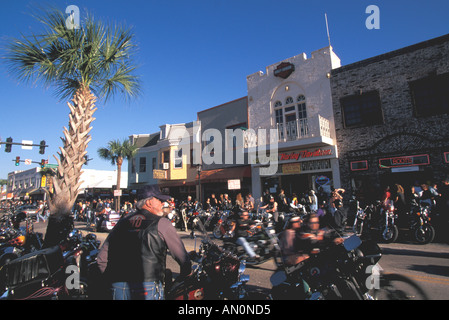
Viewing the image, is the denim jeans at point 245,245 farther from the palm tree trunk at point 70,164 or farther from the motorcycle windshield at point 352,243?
the palm tree trunk at point 70,164

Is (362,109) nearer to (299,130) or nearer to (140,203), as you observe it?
(299,130)

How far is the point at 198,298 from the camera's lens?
300cm

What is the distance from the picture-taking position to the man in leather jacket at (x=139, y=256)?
7.74 ft

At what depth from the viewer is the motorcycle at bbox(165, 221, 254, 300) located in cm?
302

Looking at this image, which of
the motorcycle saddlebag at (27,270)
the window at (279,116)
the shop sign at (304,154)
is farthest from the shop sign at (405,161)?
the motorcycle saddlebag at (27,270)

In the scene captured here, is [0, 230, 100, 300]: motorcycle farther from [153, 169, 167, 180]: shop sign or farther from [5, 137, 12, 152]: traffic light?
[5, 137, 12, 152]: traffic light

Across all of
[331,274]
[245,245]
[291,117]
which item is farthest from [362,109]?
[331,274]

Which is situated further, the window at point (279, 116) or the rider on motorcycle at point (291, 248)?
the window at point (279, 116)

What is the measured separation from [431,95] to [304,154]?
634 centimetres

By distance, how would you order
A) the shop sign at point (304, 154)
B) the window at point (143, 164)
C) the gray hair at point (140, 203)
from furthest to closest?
1. the window at point (143, 164)
2. the shop sign at point (304, 154)
3. the gray hair at point (140, 203)

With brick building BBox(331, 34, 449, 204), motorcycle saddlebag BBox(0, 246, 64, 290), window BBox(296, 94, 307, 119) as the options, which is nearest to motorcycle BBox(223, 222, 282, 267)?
motorcycle saddlebag BBox(0, 246, 64, 290)

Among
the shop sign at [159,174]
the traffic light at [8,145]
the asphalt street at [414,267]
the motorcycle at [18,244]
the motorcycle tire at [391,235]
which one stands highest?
the traffic light at [8,145]

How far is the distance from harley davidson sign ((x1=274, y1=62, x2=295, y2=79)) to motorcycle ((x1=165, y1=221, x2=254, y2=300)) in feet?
48.5

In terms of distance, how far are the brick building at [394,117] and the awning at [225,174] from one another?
6113 mm
